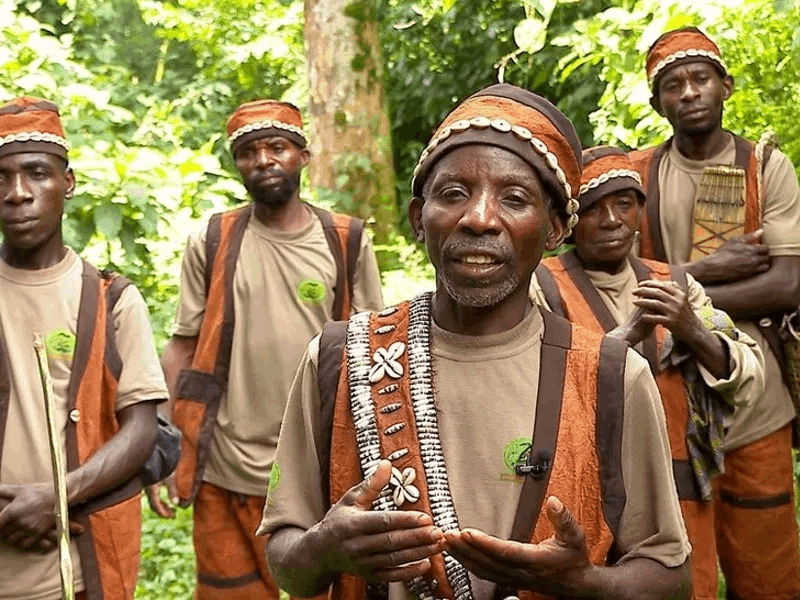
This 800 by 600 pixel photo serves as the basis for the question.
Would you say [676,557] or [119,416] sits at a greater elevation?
[119,416]

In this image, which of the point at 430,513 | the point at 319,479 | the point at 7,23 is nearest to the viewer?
the point at 430,513

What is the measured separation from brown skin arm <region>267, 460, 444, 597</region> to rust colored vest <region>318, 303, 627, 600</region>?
0.16m

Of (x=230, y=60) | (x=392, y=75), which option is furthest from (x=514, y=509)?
(x=230, y=60)

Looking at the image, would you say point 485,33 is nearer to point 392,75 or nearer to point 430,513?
point 392,75

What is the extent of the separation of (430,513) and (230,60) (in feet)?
39.7

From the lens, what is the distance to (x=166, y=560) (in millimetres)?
7727

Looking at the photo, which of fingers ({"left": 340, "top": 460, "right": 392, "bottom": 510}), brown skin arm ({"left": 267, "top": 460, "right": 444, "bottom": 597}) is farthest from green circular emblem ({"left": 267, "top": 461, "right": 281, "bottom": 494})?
fingers ({"left": 340, "top": 460, "right": 392, "bottom": 510})

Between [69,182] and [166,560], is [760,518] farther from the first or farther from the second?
[166,560]

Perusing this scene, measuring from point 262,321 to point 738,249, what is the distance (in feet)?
6.43

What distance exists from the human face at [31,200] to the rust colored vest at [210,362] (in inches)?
52.7

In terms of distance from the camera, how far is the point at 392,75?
1306cm

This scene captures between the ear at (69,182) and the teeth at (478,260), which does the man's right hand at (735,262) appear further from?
the teeth at (478,260)

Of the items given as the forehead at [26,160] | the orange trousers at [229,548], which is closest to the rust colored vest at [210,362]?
the orange trousers at [229,548]

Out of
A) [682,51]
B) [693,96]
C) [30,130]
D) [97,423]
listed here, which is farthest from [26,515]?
[682,51]
